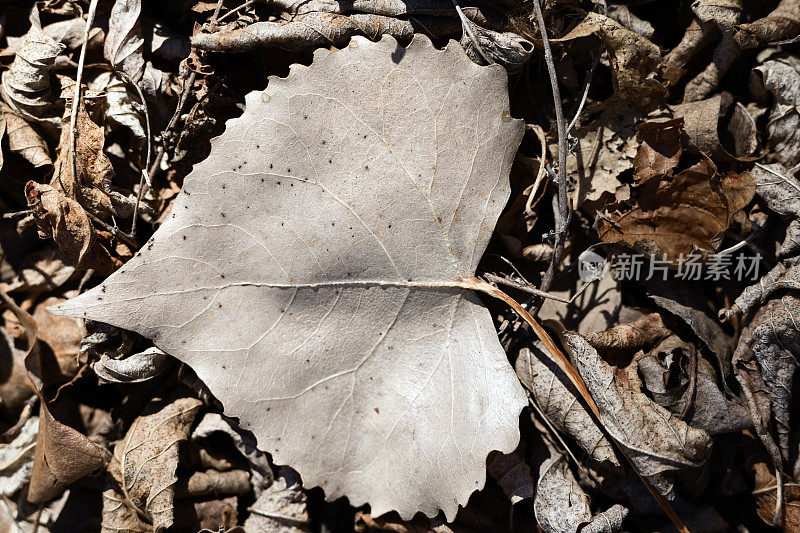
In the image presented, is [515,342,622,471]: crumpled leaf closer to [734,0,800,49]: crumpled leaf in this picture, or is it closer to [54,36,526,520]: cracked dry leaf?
[54,36,526,520]: cracked dry leaf

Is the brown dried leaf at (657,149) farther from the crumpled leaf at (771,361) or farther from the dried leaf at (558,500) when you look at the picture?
the dried leaf at (558,500)

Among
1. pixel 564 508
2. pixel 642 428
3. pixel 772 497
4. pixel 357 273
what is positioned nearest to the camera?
pixel 357 273

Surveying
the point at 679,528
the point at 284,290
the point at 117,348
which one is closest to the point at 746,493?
the point at 679,528

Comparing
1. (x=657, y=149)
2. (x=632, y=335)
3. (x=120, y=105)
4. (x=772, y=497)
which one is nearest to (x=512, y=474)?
(x=632, y=335)

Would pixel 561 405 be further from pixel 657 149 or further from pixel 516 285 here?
pixel 657 149

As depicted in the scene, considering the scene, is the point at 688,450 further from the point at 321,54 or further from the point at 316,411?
the point at 321,54

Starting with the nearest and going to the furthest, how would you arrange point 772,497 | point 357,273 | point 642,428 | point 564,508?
point 357,273 → point 642,428 → point 564,508 → point 772,497
